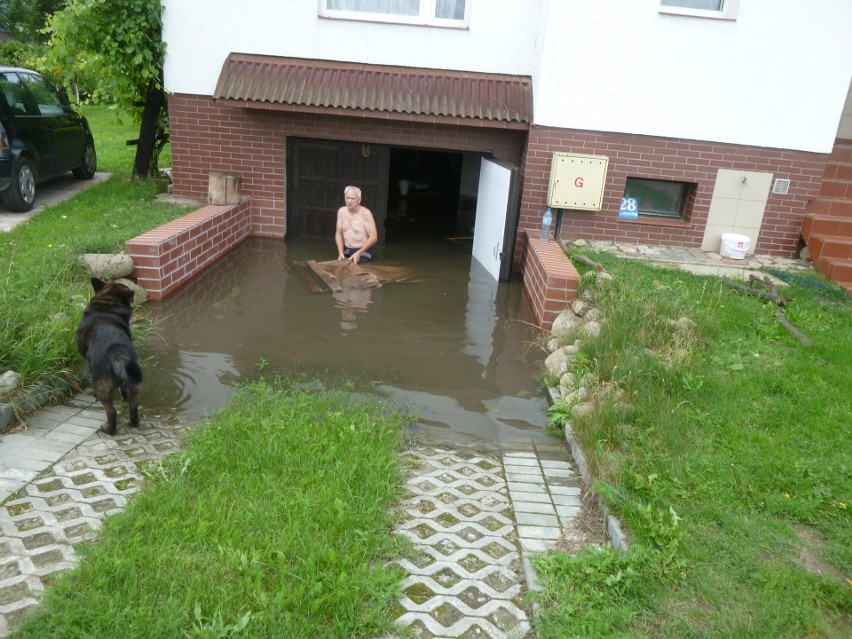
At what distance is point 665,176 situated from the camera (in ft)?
33.0

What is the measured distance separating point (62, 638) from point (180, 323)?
4.69 metres

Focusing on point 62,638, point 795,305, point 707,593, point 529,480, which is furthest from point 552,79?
point 62,638

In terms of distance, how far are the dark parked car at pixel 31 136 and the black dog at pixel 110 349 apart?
5698 millimetres

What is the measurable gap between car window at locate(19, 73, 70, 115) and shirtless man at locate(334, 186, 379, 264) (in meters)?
5.20

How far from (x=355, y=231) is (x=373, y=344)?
3320mm

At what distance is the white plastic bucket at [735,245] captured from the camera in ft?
32.6

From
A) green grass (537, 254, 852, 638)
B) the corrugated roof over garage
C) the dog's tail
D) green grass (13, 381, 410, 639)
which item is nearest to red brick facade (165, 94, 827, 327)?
the corrugated roof over garage

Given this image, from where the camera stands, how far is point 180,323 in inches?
286

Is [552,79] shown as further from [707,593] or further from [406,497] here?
[707,593]

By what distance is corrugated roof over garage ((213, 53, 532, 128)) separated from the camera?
9.97 meters

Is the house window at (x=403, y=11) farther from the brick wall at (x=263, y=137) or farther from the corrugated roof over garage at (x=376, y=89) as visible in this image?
the brick wall at (x=263, y=137)

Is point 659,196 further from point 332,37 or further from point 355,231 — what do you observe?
point 332,37

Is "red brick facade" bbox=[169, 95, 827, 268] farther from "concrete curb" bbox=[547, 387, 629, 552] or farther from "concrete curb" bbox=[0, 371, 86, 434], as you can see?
"concrete curb" bbox=[0, 371, 86, 434]

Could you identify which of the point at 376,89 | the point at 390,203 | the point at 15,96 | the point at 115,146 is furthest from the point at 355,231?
the point at 115,146
